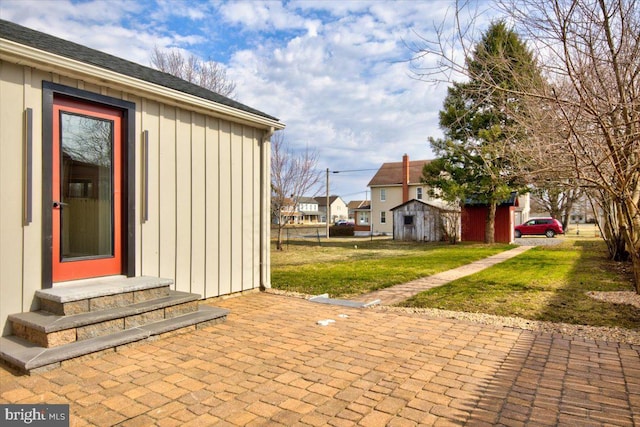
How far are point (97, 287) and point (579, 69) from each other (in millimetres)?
5839

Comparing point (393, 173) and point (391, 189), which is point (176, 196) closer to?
point (391, 189)

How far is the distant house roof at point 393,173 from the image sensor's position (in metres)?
32.8

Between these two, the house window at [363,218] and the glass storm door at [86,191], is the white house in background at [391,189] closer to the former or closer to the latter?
the house window at [363,218]

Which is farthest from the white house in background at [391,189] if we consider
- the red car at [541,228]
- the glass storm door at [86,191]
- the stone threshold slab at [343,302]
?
the glass storm door at [86,191]

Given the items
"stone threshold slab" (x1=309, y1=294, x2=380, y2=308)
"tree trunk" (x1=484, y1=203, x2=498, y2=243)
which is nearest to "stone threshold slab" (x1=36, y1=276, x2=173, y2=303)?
"stone threshold slab" (x1=309, y1=294, x2=380, y2=308)

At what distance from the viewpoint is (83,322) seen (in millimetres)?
3277

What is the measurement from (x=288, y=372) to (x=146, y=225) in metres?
2.77

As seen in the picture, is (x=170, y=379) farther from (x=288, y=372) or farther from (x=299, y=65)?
(x=299, y=65)

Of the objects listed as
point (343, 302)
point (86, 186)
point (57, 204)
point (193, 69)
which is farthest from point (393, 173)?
point (57, 204)

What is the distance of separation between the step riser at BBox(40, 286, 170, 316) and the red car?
26330 millimetres

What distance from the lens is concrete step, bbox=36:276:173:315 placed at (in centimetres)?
342

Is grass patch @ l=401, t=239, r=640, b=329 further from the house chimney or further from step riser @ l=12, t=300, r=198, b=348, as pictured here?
the house chimney

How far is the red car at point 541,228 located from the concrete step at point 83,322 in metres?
26.3

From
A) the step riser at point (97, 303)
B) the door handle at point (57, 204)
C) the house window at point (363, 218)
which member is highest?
the door handle at point (57, 204)
